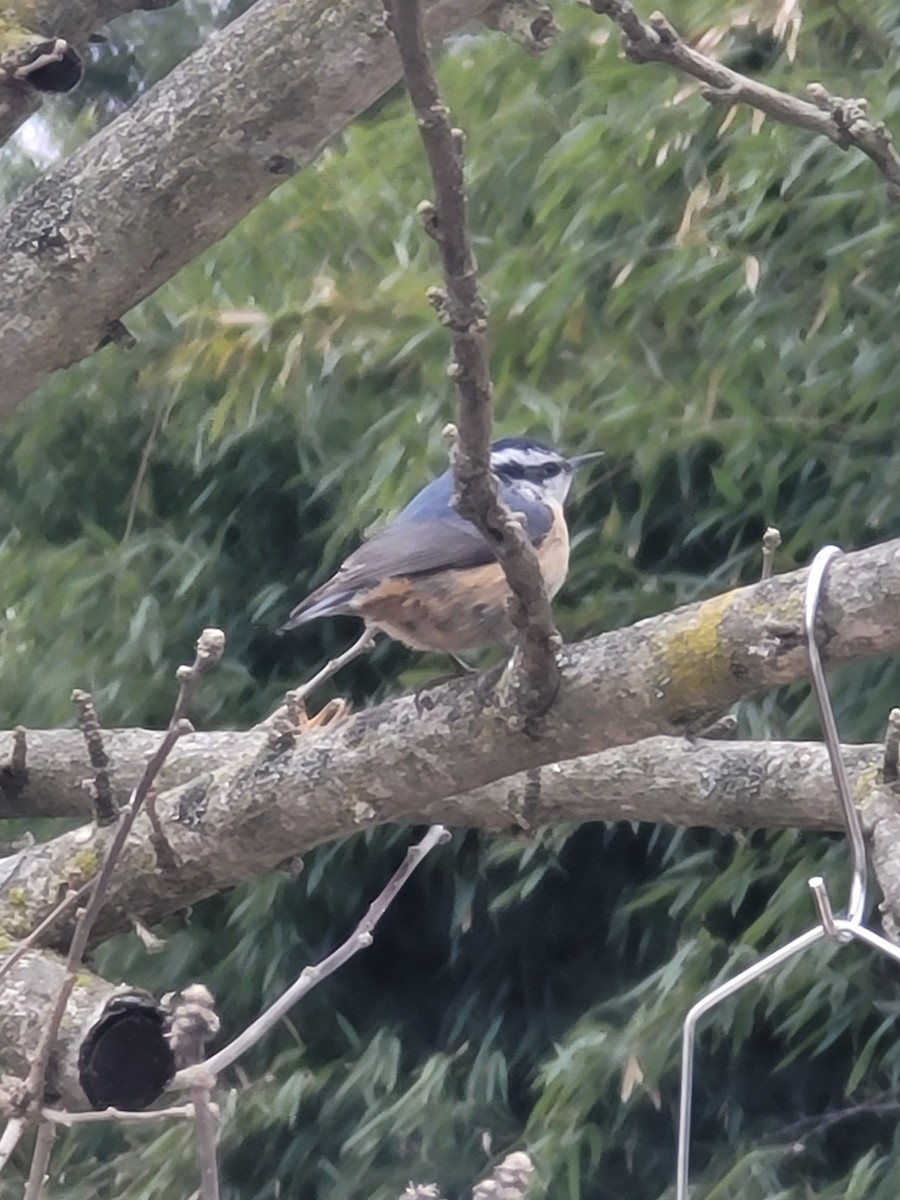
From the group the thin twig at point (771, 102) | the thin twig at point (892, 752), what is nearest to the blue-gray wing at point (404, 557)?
the thin twig at point (892, 752)

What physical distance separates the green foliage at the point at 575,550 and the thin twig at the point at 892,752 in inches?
21.4

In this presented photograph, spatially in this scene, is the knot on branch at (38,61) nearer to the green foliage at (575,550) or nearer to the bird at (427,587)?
the bird at (427,587)

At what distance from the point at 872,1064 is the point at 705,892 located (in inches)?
10.1

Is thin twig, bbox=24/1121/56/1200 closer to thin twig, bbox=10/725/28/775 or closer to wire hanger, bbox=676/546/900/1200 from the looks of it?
wire hanger, bbox=676/546/900/1200

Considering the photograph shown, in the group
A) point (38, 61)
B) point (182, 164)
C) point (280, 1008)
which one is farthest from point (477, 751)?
point (38, 61)

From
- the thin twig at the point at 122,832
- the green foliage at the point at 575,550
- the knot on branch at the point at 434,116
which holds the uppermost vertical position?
the knot on branch at the point at 434,116

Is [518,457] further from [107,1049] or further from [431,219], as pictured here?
[431,219]

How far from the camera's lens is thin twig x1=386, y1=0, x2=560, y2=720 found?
2.30ft

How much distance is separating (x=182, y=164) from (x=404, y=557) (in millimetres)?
385

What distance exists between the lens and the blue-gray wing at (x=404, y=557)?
1488 mm

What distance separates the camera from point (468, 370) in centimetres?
82

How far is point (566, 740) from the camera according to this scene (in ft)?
3.51

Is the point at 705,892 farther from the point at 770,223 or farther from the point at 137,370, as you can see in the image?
the point at 137,370

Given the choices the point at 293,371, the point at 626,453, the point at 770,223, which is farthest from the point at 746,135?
the point at 293,371
